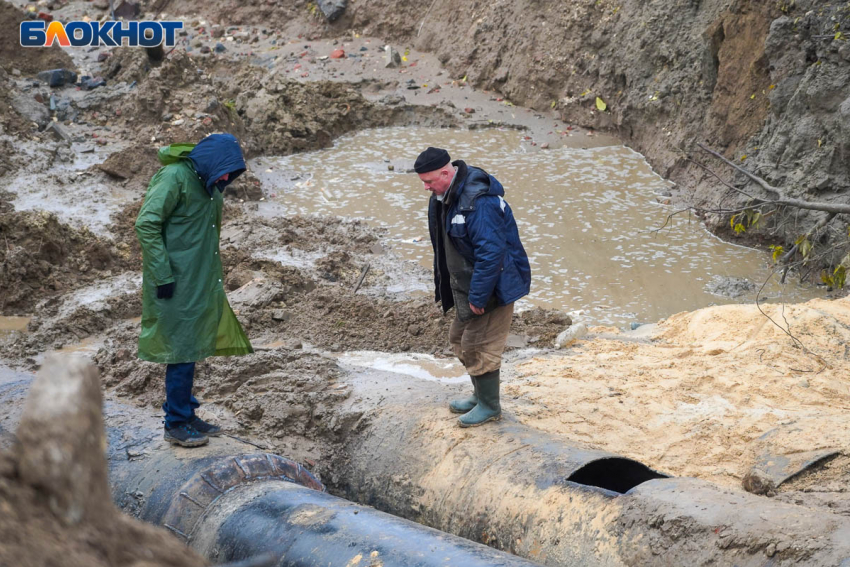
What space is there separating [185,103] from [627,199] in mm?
7187

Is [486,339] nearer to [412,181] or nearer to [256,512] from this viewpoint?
[256,512]

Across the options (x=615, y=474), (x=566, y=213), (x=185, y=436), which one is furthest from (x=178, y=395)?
(x=566, y=213)

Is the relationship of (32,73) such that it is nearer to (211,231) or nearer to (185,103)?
(185,103)

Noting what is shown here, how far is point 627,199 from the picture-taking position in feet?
37.9

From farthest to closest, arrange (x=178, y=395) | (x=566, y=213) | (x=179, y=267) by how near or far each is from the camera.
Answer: (x=566, y=213) < (x=178, y=395) < (x=179, y=267)

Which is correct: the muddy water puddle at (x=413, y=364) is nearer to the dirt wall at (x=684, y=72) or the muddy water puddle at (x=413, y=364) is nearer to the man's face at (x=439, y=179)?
the man's face at (x=439, y=179)

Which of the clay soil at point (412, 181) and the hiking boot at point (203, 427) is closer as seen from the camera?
the hiking boot at point (203, 427)

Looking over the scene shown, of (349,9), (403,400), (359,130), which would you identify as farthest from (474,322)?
(349,9)

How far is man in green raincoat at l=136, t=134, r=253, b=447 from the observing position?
416cm

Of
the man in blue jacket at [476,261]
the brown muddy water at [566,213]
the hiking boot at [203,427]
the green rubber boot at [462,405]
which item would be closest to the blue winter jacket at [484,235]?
the man in blue jacket at [476,261]

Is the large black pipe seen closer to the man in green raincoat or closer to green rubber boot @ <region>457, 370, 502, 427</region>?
the man in green raincoat

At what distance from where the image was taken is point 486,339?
456 cm

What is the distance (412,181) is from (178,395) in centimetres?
855

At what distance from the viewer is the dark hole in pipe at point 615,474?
3.97m
